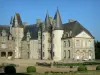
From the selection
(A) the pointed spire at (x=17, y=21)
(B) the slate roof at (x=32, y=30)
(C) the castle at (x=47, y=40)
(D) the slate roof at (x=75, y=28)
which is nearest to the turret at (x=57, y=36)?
(C) the castle at (x=47, y=40)

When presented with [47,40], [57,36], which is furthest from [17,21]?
[57,36]

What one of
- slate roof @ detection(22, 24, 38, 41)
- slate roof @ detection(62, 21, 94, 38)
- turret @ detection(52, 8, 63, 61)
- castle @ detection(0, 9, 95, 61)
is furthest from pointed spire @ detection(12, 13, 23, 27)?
slate roof @ detection(62, 21, 94, 38)

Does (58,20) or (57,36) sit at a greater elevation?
(58,20)

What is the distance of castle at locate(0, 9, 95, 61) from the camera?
1828 inches

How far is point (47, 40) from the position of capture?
168 feet

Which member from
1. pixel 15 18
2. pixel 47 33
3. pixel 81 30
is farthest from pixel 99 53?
pixel 15 18

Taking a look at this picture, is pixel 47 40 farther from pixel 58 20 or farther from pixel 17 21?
pixel 17 21

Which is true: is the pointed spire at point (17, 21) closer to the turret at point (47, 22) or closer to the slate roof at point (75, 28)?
the turret at point (47, 22)

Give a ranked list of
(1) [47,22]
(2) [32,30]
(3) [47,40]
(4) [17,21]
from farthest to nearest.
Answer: (4) [17,21] < (2) [32,30] < (1) [47,22] < (3) [47,40]

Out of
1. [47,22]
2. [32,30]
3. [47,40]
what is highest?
[47,22]

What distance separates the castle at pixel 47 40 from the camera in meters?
46.4

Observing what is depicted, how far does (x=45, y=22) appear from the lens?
52.1 m

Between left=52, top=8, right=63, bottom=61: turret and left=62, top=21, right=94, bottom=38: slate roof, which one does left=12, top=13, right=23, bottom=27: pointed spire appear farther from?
left=62, top=21, right=94, bottom=38: slate roof

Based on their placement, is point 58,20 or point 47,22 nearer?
point 58,20
